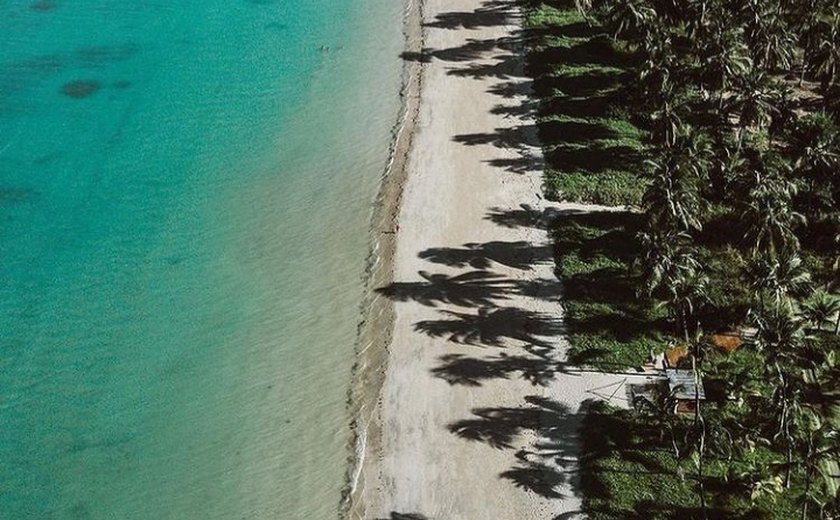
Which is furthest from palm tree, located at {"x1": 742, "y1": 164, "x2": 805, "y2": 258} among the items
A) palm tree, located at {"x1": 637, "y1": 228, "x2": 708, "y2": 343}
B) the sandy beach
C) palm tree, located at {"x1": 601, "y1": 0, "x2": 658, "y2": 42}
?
palm tree, located at {"x1": 601, "y1": 0, "x2": 658, "y2": 42}

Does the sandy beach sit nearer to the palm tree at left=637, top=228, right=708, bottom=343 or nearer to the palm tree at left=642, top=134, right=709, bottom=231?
the palm tree at left=637, top=228, right=708, bottom=343

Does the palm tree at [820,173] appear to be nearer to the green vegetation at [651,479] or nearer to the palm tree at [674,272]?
the palm tree at [674,272]

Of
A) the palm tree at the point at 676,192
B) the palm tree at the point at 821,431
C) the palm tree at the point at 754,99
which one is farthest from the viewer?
the palm tree at the point at 754,99

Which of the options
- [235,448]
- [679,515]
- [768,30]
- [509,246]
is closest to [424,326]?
[509,246]

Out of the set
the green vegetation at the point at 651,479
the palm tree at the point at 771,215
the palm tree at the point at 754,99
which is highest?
the palm tree at the point at 754,99

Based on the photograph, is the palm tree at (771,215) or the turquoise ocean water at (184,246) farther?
the palm tree at (771,215)

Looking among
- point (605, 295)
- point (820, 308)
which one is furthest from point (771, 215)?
point (605, 295)

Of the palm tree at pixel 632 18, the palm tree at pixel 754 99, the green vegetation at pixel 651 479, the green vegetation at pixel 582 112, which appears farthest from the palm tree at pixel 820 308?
the palm tree at pixel 632 18

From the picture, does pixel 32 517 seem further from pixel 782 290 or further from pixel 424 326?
pixel 782 290
